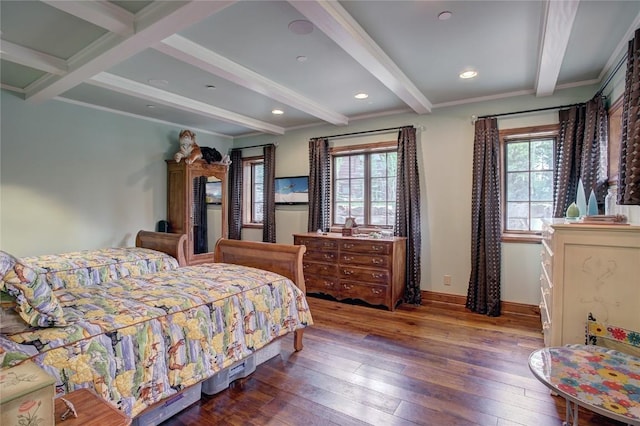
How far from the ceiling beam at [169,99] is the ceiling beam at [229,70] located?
1.09 meters

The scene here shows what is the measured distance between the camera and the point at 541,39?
7.92 feet

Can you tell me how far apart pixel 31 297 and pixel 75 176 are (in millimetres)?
3331

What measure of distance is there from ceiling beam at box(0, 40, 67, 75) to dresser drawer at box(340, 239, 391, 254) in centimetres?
338

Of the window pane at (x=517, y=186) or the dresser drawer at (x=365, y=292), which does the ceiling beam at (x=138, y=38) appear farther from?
the window pane at (x=517, y=186)

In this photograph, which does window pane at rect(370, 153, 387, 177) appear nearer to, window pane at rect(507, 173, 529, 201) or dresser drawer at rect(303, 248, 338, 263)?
dresser drawer at rect(303, 248, 338, 263)

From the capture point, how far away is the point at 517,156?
153 inches

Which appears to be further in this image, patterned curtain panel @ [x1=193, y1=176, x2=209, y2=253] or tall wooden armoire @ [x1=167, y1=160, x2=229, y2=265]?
patterned curtain panel @ [x1=193, y1=176, x2=209, y2=253]

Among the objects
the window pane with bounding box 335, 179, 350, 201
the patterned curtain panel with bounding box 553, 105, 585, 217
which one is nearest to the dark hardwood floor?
the patterned curtain panel with bounding box 553, 105, 585, 217

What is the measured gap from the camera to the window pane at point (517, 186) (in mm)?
3844

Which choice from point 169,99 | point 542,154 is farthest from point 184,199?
point 542,154

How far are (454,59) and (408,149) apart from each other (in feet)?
4.89

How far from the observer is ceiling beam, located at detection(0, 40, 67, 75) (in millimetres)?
2592

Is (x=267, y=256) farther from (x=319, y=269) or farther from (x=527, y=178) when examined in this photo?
(x=527, y=178)

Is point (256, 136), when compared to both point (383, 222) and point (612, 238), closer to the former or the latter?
point (383, 222)
